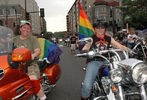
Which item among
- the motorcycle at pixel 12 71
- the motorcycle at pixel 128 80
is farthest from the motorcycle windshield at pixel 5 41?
the motorcycle at pixel 128 80

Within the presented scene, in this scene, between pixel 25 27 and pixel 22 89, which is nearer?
pixel 22 89

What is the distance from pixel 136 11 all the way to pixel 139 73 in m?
26.9

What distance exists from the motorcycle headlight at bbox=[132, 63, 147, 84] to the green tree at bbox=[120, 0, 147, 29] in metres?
25.7

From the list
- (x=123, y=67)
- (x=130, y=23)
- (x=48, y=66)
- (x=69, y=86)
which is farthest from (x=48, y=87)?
(x=130, y=23)

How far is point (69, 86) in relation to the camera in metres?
5.96

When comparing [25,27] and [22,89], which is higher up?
[25,27]

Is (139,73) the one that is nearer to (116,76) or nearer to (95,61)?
(116,76)

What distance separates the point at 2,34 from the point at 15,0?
85.0 meters

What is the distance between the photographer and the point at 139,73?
216 centimetres

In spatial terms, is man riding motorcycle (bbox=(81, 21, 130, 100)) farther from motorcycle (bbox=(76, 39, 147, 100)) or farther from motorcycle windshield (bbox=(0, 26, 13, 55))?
motorcycle windshield (bbox=(0, 26, 13, 55))

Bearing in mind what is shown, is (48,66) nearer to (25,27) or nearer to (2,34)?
(25,27)

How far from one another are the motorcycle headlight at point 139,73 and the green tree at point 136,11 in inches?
1014

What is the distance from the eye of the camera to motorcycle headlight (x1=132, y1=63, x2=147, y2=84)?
7.00 ft

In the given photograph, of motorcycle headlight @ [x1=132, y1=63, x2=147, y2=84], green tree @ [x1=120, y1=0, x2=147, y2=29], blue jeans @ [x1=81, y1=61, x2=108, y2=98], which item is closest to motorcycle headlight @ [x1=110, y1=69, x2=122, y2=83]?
motorcycle headlight @ [x1=132, y1=63, x2=147, y2=84]
